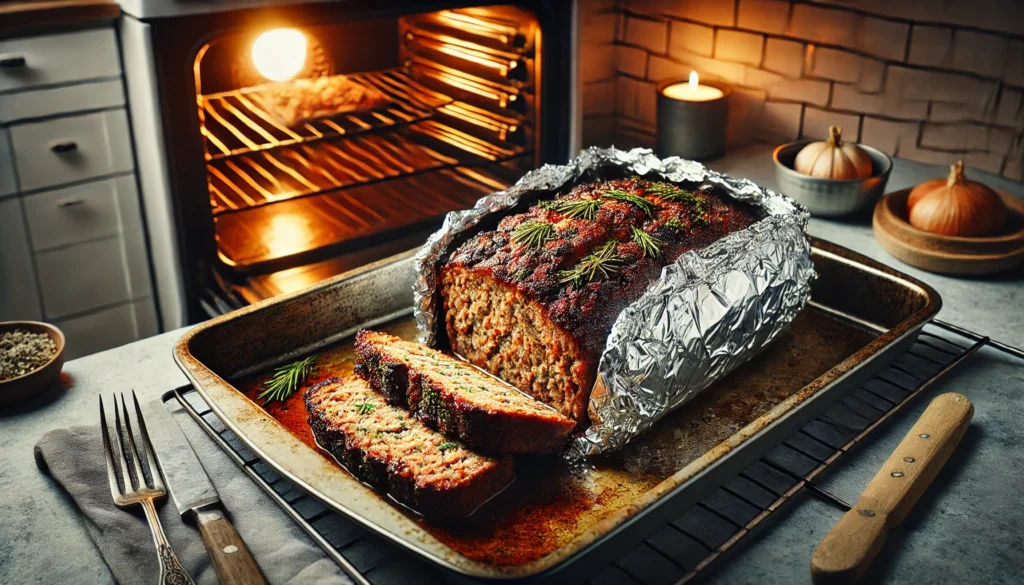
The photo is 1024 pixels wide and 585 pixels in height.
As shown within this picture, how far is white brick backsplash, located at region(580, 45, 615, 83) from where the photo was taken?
3.96 m

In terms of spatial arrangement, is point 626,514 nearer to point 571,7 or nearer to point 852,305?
point 852,305

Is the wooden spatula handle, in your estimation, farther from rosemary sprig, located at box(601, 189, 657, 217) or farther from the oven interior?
the oven interior

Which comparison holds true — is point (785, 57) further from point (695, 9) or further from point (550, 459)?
point (550, 459)

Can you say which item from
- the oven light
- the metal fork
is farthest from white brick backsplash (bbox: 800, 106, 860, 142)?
the metal fork

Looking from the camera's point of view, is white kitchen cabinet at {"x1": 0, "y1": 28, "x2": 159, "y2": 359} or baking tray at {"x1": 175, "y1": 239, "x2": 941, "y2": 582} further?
Answer: white kitchen cabinet at {"x1": 0, "y1": 28, "x2": 159, "y2": 359}

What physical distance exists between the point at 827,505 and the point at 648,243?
0.71 meters

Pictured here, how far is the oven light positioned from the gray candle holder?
1462 mm

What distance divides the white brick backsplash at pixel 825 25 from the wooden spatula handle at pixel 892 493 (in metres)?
1.89

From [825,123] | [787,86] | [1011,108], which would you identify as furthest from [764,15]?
[1011,108]

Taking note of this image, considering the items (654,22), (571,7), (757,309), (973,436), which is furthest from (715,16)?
(973,436)

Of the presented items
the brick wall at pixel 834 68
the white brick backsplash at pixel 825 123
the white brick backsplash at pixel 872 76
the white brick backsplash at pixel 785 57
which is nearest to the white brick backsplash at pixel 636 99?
the brick wall at pixel 834 68

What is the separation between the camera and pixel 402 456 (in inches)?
66.5

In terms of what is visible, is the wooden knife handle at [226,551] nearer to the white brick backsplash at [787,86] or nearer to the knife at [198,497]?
the knife at [198,497]

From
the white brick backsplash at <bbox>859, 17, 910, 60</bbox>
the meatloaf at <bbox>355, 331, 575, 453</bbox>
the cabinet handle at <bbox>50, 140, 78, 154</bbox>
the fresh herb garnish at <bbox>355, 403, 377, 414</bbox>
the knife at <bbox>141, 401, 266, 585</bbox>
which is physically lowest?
the knife at <bbox>141, 401, 266, 585</bbox>
